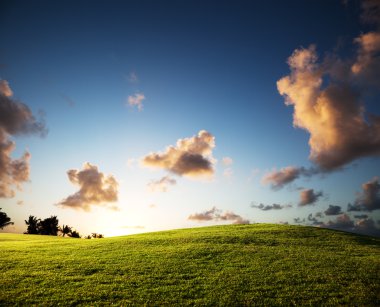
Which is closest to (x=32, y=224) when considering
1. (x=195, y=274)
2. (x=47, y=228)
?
(x=47, y=228)

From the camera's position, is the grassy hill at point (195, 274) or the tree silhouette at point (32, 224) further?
the tree silhouette at point (32, 224)

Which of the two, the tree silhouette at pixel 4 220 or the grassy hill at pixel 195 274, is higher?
the tree silhouette at pixel 4 220

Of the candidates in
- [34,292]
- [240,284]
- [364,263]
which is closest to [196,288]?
[240,284]

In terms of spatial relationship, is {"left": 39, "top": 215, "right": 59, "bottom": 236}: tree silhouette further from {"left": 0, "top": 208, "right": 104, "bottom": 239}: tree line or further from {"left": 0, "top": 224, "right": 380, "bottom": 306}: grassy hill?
{"left": 0, "top": 224, "right": 380, "bottom": 306}: grassy hill

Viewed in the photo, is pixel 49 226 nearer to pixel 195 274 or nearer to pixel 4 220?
pixel 4 220

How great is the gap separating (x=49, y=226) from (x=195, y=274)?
115187 millimetres

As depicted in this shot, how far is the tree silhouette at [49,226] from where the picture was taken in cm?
11769

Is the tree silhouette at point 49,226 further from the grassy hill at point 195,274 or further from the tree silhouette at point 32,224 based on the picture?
the grassy hill at point 195,274

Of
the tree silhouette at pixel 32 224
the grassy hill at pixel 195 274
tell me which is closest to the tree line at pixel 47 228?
the tree silhouette at pixel 32 224

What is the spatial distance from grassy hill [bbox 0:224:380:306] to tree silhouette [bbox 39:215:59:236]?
9534 centimetres

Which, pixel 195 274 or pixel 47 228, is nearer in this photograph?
pixel 195 274

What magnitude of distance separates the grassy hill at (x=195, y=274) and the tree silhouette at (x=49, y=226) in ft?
313

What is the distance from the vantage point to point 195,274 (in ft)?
73.3

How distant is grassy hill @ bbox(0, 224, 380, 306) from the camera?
1764cm
